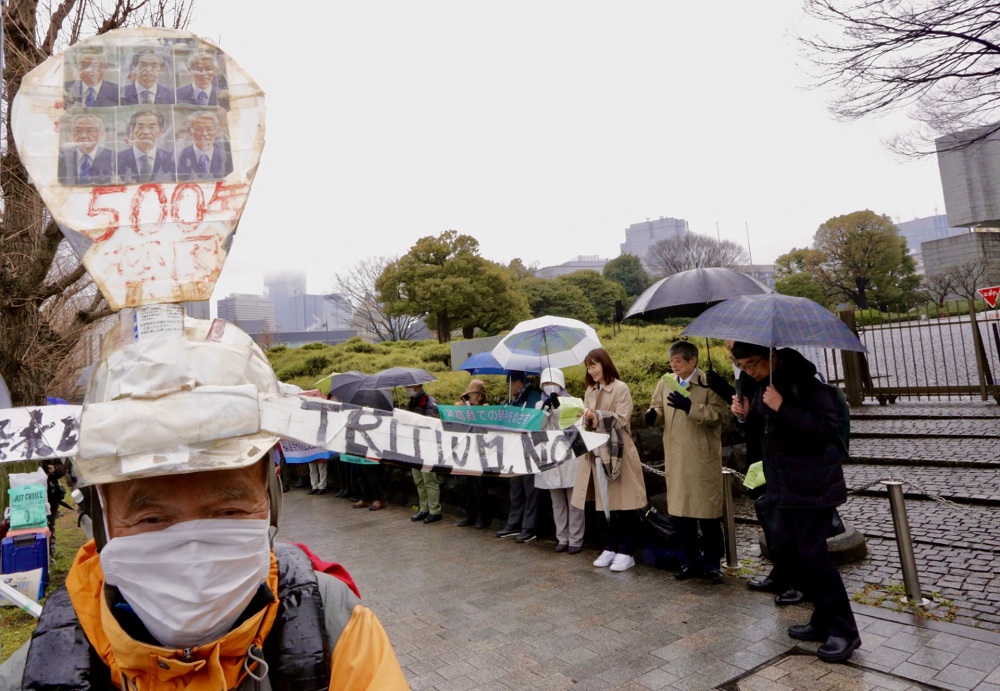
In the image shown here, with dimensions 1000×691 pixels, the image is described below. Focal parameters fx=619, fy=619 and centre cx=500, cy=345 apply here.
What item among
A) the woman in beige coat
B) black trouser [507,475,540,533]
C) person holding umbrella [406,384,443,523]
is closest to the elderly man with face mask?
the woman in beige coat

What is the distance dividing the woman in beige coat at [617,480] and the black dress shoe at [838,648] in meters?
2.19

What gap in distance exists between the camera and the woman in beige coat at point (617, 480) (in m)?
5.97

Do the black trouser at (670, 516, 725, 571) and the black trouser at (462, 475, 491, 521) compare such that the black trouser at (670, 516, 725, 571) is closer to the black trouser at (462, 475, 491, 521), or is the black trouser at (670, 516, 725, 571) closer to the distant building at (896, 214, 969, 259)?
the black trouser at (462, 475, 491, 521)

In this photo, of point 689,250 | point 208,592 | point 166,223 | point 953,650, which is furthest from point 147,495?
point 689,250

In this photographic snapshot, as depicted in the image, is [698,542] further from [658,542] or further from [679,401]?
[679,401]

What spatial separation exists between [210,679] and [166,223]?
103 centimetres

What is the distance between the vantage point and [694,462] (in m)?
5.40

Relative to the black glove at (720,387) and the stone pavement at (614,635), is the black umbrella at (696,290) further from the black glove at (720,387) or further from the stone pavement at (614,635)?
the stone pavement at (614,635)

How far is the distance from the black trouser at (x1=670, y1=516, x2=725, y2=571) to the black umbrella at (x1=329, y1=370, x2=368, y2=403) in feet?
15.9

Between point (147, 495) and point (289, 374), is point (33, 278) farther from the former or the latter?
point (289, 374)

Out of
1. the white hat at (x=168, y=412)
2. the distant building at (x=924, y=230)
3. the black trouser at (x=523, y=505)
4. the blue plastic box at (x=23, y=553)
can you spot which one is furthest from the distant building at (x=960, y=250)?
the distant building at (x=924, y=230)

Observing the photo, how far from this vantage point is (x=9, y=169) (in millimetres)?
6145

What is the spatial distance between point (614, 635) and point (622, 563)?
1.46 meters

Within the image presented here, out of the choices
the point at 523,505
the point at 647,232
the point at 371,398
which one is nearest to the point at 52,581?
the point at 371,398
